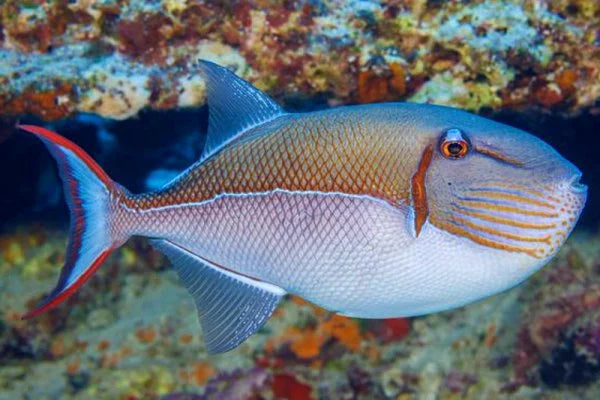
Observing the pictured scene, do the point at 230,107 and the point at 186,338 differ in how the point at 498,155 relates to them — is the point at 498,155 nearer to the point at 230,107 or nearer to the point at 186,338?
the point at 230,107

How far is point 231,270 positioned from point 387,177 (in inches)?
30.3

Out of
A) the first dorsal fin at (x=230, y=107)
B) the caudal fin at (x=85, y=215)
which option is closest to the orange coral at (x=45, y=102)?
the caudal fin at (x=85, y=215)

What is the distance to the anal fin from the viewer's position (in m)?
2.08

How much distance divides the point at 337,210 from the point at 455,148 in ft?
1.49

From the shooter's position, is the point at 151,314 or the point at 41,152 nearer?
the point at 151,314

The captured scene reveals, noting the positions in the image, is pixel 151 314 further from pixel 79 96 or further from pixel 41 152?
pixel 79 96

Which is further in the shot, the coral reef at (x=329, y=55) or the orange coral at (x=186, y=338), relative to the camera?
the orange coral at (x=186, y=338)

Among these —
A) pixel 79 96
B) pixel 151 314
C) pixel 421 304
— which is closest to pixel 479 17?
pixel 421 304

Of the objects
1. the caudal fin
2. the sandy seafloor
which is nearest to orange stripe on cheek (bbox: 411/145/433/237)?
the caudal fin

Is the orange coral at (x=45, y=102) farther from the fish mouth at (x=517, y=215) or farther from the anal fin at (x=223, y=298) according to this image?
the fish mouth at (x=517, y=215)

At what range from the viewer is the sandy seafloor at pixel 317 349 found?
374cm

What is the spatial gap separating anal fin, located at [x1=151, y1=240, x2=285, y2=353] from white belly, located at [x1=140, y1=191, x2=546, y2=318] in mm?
81

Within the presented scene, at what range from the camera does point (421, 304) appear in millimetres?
1887

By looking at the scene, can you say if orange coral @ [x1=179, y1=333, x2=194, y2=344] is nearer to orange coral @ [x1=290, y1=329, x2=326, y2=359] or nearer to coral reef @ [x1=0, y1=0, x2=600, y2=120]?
orange coral @ [x1=290, y1=329, x2=326, y2=359]
